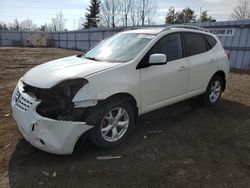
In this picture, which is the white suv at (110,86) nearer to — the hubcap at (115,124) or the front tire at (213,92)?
the hubcap at (115,124)

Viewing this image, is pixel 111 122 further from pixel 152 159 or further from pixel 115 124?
pixel 152 159

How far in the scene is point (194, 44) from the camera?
17.4 feet

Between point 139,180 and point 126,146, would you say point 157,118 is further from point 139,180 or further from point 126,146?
point 139,180

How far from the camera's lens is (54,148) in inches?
131

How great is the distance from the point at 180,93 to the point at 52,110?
2.53m

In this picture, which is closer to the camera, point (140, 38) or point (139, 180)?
point (139, 180)

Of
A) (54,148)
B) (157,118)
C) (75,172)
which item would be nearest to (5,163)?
(54,148)

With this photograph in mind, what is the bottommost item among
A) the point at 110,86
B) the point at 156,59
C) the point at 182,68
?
the point at 110,86

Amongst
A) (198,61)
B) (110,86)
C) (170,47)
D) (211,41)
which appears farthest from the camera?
(211,41)

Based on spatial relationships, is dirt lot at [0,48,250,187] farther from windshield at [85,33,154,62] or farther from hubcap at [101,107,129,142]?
windshield at [85,33,154,62]

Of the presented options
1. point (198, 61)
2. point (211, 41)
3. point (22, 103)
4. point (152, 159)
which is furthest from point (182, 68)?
point (22, 103)

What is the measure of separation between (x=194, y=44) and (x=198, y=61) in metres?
0.36

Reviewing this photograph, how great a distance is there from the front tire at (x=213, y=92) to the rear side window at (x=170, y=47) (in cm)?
135

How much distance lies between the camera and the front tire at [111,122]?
355 centimetres
